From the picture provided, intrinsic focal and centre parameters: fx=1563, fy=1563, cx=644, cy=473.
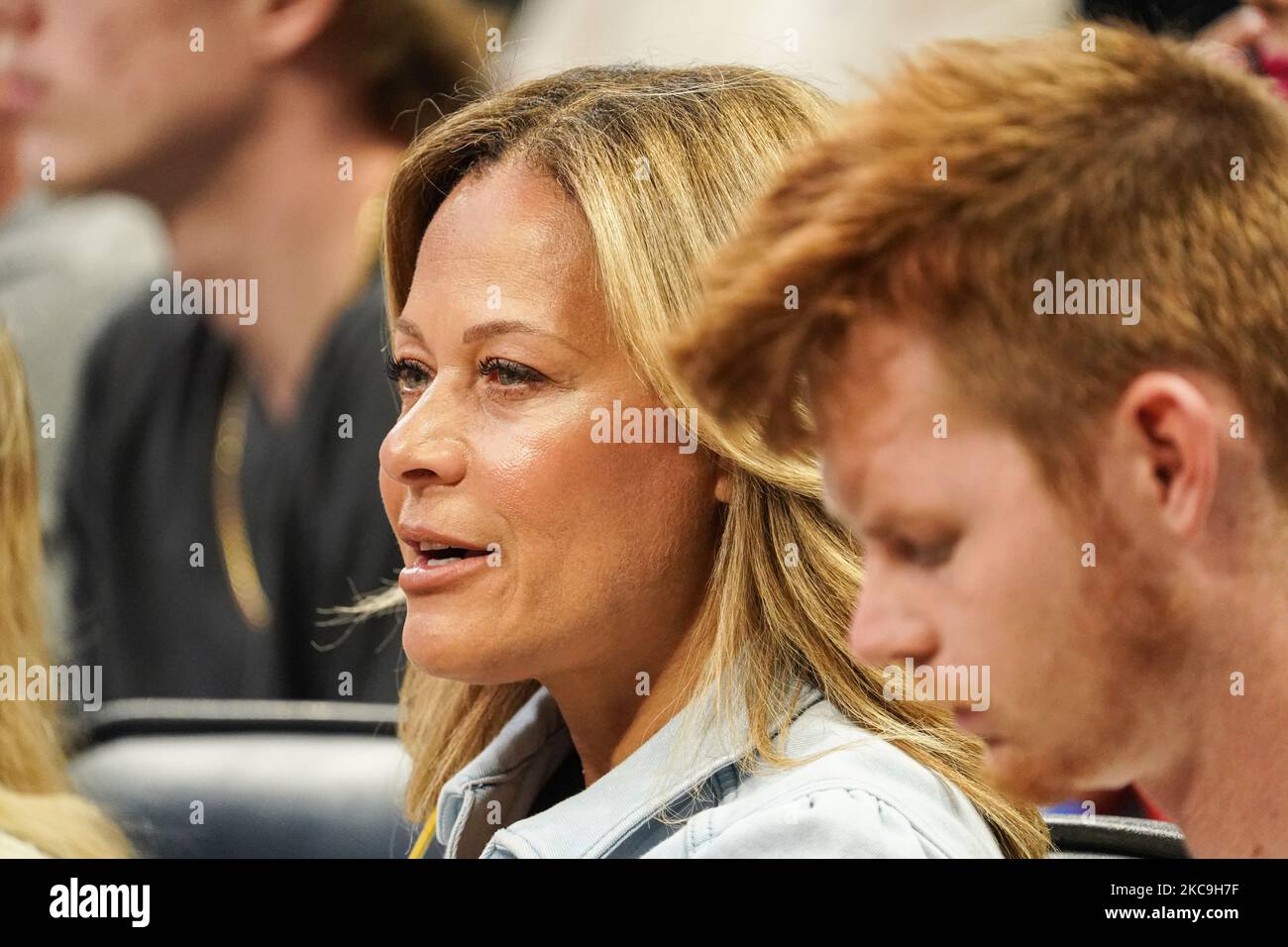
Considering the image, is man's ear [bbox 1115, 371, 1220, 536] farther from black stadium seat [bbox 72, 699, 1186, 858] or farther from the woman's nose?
black stadium seat [bbox 72, 699, 1186, 858]

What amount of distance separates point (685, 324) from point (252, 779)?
0.79m

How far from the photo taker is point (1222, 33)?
5.15 feet

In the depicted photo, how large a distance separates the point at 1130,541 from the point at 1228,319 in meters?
0.14

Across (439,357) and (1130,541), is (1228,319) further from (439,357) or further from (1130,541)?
(439,357)

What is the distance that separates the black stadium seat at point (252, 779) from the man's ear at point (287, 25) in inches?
43.1

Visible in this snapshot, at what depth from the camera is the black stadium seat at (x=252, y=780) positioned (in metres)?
1.64

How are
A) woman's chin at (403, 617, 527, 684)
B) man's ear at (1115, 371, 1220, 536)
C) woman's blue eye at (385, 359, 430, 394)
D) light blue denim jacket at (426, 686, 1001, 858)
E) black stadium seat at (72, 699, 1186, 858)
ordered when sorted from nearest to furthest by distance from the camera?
man's ear at (1115, 371, 1220, 536), light blue denim jacket at (426, 686, 1001, 858), woman's chin at (403, 617, 527, 684), woman's blue eye at (385, 359, 430, 394), black stadium seat at (72, 699, 1186, 858)

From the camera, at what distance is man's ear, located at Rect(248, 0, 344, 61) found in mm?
2387

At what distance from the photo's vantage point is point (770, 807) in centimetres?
116

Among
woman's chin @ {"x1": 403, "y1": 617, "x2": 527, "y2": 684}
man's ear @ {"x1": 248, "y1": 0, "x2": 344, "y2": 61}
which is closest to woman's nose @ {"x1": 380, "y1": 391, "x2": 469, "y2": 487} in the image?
woman's chin @ {"x1": 403, "y1": 617, "x2": 527, "y2": 684}

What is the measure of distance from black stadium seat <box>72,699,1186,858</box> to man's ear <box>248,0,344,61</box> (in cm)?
110

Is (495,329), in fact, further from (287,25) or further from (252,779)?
(287,25)

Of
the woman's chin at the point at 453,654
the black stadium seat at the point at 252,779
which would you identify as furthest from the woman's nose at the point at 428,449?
the black stadium seat at the point at 252,779
